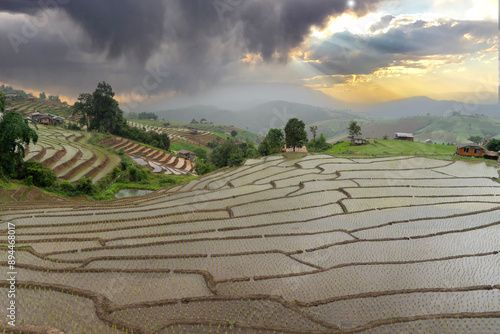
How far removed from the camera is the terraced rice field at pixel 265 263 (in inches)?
288

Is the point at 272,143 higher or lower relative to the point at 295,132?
lower

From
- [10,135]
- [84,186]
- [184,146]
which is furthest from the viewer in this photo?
[184,146]

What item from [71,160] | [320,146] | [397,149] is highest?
[71,160]

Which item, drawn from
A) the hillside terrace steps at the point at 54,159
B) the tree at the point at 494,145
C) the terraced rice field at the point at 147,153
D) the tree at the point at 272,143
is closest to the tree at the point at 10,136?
the hillside terrace steps at the point at 54,159

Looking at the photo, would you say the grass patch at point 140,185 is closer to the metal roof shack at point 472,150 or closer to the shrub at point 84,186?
the shrub at point 84,186

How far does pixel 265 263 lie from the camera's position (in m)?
10.2

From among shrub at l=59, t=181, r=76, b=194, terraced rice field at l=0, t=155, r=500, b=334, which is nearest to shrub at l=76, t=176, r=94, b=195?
shrub at l=59, t=181, r=76, b=194

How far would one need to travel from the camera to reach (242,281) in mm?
8992

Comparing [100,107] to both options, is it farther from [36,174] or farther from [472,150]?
[472,150]

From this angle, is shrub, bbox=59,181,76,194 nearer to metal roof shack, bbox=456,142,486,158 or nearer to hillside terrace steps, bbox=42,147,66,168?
hillside terrace steps, bbox=42,147,66,168

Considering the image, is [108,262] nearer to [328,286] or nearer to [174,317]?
[174,317]

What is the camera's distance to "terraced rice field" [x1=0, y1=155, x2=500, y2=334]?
7305mm

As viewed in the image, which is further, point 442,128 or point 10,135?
point 442,128

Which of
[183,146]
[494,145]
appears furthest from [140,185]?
[183,146]
